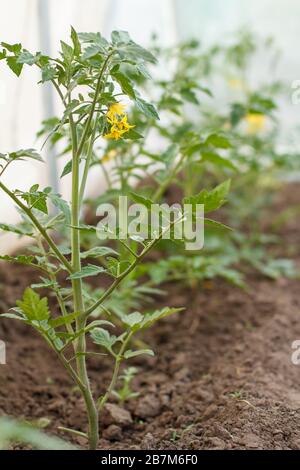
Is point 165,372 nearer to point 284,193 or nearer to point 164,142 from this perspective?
point 284,193

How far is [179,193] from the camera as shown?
321 cm

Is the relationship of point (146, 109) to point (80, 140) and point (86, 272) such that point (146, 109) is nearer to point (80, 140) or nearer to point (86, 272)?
point (80, 140)

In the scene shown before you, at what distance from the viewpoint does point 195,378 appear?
174cm

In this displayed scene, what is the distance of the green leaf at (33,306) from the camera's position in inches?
41.8

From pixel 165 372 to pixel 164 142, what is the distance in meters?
2.42

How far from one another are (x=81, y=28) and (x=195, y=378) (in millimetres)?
1486

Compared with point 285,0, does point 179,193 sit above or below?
below

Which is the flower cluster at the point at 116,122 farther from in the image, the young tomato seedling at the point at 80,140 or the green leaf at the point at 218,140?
the green leaf at the point at 218,140

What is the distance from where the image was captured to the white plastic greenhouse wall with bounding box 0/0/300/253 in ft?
6.86

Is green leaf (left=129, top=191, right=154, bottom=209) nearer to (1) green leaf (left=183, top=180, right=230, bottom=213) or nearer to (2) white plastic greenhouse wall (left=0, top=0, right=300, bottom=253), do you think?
(1) green leaf (left=183, top=180, right=230, bottom=213)
